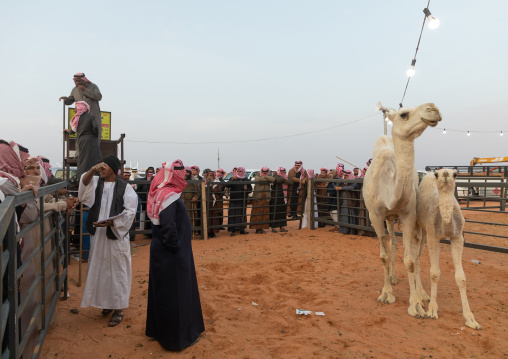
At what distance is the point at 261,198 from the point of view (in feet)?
33.4

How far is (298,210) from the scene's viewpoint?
11656 mm

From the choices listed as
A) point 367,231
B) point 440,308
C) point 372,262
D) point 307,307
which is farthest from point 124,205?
point 367,231

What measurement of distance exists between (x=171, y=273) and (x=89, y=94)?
4.25m

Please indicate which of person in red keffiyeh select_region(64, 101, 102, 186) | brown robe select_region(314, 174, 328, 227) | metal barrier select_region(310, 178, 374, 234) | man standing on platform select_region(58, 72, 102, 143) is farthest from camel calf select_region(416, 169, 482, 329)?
brown robe select_region(314, 174, 328, 227)

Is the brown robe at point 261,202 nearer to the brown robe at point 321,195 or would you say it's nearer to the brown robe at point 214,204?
the brown robe at point 214,204

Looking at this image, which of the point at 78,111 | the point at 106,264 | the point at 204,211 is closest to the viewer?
the point at 106,264

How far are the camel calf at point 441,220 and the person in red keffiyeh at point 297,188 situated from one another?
6610mm

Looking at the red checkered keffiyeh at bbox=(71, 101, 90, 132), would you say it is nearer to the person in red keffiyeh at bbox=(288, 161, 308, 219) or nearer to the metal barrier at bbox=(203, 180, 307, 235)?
the metal barrier at bbox=(203, 180, 307, 235)

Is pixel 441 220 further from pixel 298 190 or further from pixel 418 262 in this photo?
pixel 298 190

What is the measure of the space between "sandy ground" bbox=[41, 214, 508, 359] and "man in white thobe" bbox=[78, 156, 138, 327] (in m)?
0.34

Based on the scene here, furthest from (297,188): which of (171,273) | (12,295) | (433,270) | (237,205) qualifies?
(12,295)

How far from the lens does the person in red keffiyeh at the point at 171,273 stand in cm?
337

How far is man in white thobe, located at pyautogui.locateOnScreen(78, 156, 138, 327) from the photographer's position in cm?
396

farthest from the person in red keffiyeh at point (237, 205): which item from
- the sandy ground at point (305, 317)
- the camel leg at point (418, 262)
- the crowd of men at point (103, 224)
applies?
the camel leg at point (418, 262)
